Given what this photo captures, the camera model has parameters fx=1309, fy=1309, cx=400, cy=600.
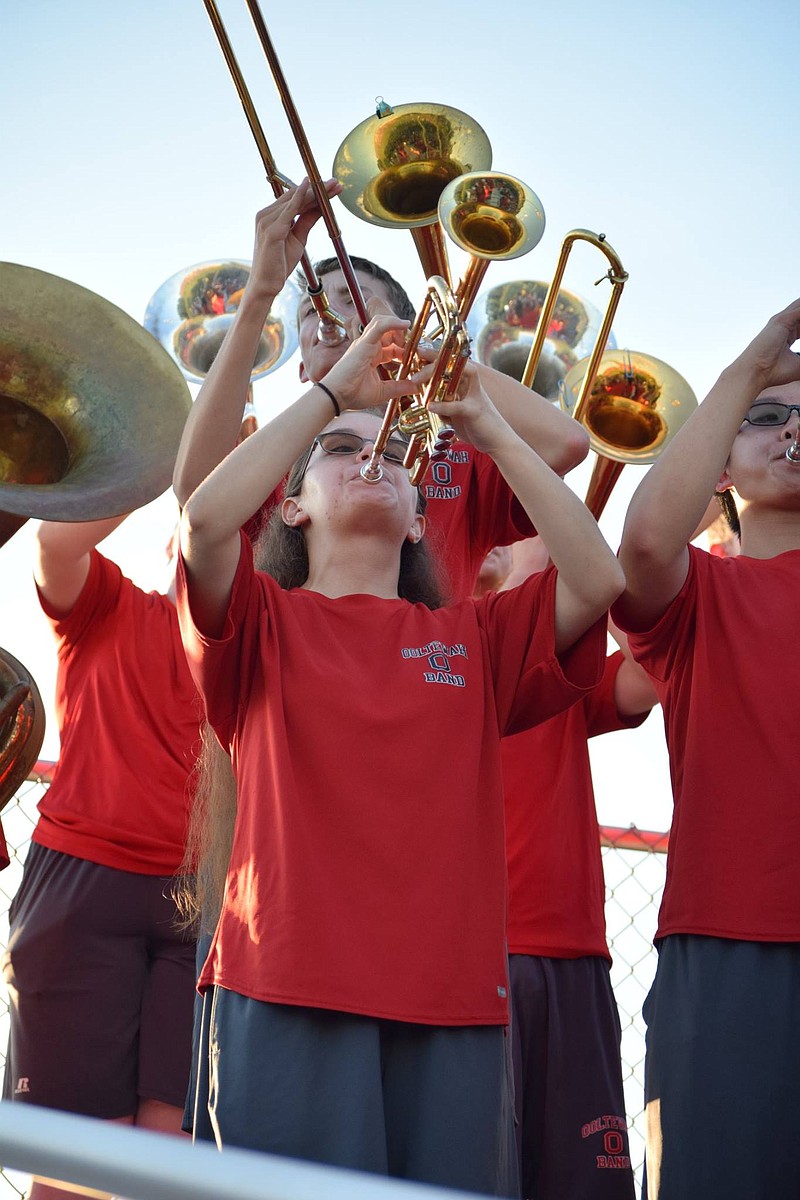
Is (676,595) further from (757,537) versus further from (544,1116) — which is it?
(544,1116)

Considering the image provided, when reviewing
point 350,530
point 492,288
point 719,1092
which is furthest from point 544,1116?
point 492,288

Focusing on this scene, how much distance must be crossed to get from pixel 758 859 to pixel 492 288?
2.63 meters

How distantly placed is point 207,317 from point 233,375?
2152mm

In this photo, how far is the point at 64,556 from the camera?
10.9 ft

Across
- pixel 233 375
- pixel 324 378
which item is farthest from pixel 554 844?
pixel 233 375

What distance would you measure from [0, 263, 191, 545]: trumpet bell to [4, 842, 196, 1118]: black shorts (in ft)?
3.22

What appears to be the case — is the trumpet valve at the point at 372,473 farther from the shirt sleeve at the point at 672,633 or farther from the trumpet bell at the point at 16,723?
the trumpet bell at the point at 16,723

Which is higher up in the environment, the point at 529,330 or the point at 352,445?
the point at 529,330

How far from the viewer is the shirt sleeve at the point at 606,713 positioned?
10.6 ft

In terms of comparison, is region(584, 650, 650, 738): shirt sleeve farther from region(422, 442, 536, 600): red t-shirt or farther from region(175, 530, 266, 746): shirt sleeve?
region(175, 530, 266, 746): shirt sleeve

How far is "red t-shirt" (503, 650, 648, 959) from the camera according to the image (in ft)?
9.40

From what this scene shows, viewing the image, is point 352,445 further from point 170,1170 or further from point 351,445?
point 170,1170

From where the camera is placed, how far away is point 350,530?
2.60 m

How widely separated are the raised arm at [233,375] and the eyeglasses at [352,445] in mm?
277
